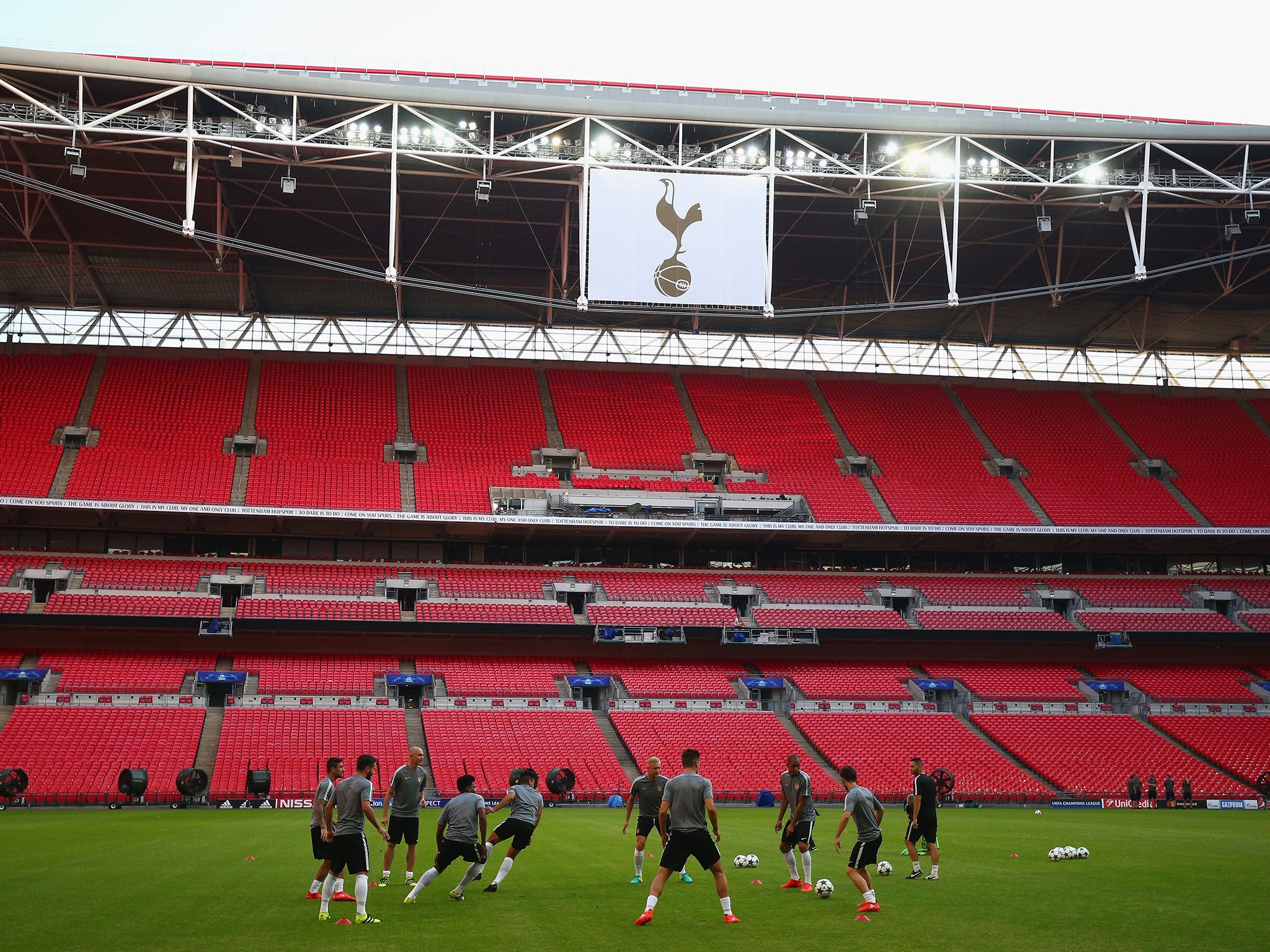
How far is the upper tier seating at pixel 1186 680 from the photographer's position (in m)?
41.8

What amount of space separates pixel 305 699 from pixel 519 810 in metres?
25.5

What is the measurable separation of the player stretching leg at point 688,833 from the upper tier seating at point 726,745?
21.7 m

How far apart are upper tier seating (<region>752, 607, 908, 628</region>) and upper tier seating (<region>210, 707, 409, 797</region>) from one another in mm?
14871

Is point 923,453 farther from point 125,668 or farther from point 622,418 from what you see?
point 125,668

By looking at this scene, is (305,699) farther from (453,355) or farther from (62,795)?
(453,355)

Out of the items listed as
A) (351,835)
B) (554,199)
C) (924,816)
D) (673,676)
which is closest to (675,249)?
(554,199)

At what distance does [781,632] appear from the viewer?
42.4 meters

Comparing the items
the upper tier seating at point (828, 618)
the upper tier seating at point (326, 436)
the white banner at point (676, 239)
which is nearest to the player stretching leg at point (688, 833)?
the white banner at point (676, 239)

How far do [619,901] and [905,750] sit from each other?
26.2 m

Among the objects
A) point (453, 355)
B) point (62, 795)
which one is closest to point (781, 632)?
point (453, 355)

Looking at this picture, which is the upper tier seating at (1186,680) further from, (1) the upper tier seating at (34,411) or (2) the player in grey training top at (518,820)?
(1) the upper tier seating at (34,411)

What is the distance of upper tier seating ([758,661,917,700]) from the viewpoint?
40750 mm

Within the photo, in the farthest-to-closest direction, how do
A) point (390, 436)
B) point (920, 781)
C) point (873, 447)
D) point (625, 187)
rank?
point (873, 447) < point (390, 436) < point (625, 187) < point (920, 781)

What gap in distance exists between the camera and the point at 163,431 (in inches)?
1762
